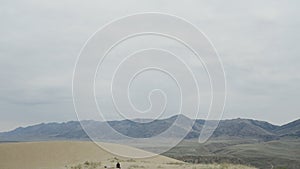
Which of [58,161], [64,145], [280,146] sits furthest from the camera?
[280,146]

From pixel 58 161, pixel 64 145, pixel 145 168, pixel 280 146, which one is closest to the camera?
pixel 145 168

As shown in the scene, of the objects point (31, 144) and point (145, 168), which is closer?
point (145, 168)

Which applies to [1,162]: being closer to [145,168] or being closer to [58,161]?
[58,161]

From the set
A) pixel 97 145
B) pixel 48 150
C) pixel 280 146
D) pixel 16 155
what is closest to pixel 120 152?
pixel 97 145

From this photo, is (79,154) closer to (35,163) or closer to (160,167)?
(35,163)

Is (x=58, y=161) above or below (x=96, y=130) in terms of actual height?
below

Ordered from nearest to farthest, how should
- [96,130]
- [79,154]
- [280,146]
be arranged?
[96,130]
[79,154]
[280,146]

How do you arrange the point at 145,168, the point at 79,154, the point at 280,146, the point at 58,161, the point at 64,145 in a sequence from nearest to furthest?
the point at 145,168 → the point at 58,161 → the point at 79,154 → the point at 64,145 → the point at 280,146

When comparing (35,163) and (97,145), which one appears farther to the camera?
(97,145)

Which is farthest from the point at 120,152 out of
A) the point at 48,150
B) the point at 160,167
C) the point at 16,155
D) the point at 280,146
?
the point at 280,146
